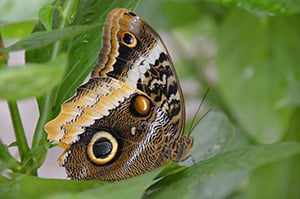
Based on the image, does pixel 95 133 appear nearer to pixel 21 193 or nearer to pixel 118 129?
pixel 118 129

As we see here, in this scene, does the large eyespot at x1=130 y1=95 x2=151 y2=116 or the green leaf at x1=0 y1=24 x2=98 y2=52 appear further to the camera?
the large eyespot at x1=130 y1=95 x2=151 y2=116

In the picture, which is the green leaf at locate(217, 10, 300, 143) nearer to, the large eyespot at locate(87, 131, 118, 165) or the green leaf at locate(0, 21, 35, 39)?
the green leaf at locate(0, 21, 35, 39)

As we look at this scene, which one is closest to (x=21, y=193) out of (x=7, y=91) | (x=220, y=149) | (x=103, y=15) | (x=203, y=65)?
(x=7, y=91)

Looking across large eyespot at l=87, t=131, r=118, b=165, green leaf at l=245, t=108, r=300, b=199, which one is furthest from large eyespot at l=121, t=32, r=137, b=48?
green leaf at l=245, t=108, r=300, b=199

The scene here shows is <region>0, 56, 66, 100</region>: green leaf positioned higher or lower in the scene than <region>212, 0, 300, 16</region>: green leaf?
higher

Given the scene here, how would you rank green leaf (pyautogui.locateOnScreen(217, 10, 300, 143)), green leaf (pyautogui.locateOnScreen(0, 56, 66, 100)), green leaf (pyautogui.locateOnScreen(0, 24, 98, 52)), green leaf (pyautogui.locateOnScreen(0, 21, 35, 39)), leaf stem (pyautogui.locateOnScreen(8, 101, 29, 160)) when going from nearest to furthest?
green leaf (pyautogui.locateOnScreen(0, 56, 66, 100)) → green leaf (pyautogui.locateOnScreen(0, 24, 98, 52)) → leaf stem (pyautogui.locateOnScreen(8, 101, 29, 160)) → green leaf (pyautogui.locateOnScreen(0, 21, 35, 39)) → green leaf (pyautogui.locateOnScreen(217, 10, 300, 143))

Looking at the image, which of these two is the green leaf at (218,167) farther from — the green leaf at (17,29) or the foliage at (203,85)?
the green leaf at (17,29)
